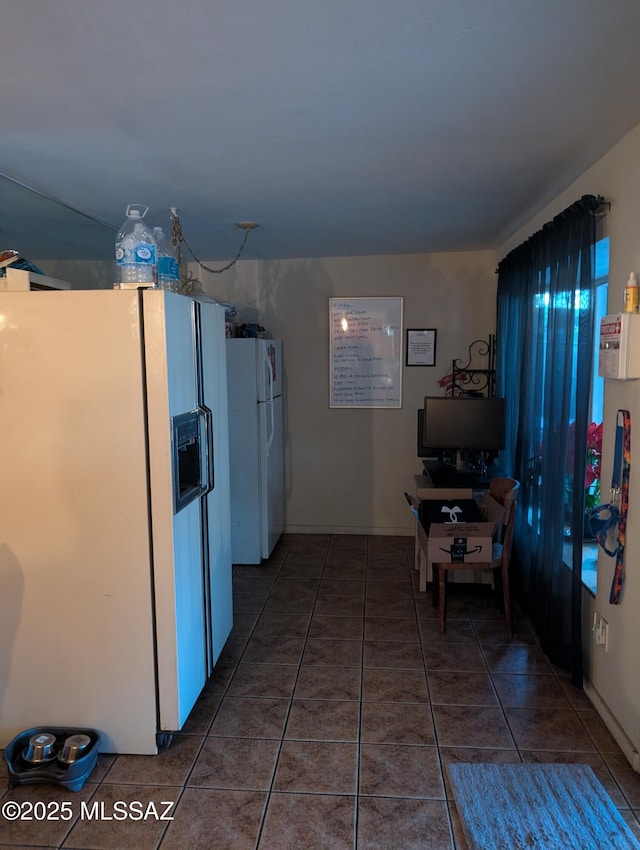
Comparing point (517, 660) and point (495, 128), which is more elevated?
point (495, 128)

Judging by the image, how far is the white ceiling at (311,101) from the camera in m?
1.39

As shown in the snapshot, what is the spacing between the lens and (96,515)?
2.12m

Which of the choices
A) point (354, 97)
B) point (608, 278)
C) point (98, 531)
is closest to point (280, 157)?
point (354, 97)

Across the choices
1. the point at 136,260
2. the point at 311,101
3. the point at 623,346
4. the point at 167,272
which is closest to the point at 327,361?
the point at 167,272

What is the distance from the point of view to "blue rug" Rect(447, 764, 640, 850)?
179 centimetres

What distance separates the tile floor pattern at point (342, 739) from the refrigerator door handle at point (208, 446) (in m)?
0.98

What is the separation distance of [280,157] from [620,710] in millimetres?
2577

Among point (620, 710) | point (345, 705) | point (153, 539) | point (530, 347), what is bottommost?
point (345, 705)

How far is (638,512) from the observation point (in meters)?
2.12

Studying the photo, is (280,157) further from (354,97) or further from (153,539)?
(153,539)

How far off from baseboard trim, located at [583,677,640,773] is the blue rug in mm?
160

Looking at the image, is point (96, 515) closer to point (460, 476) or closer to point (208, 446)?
point (208, 446)

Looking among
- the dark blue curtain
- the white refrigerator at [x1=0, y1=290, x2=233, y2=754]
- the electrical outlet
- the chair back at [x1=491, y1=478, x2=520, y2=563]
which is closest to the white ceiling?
the dark blue curtain

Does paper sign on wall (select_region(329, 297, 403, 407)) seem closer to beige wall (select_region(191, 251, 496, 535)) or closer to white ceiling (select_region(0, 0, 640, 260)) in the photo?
beige wall (select_region(191, 251, 496, 535))
